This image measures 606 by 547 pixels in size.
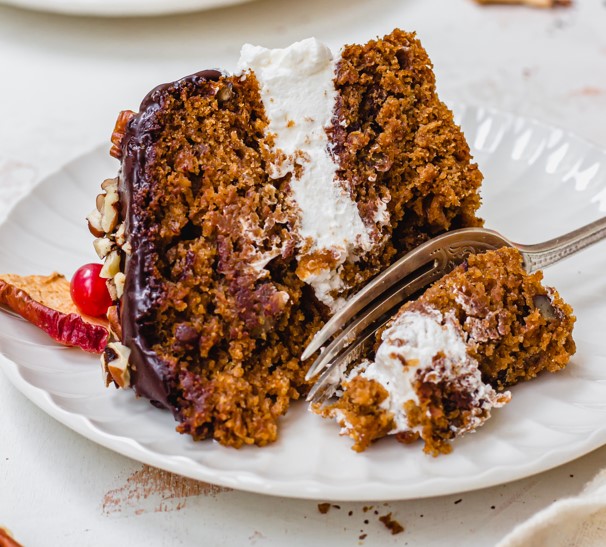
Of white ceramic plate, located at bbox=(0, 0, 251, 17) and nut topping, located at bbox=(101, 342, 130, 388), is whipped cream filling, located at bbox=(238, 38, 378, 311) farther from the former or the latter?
white ceramic plate, located at bbox=(0, 0, 251, 17)

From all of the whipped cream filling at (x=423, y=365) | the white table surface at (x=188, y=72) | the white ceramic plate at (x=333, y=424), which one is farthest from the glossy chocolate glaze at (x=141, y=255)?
the whipped cream filling at (x=423, y=365)

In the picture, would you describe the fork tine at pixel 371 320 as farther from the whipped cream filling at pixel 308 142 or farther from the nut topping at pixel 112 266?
the nut topping at pixel 112 266

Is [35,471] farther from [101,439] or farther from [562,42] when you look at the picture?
[562,42]

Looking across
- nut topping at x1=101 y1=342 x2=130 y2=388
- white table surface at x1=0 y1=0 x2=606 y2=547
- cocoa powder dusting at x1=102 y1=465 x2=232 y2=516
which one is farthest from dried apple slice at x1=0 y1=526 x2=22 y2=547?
nut topping at x1=101 y1=342 x2=130 y2=388

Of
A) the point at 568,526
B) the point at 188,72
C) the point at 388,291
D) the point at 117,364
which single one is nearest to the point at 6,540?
the point at 117,364

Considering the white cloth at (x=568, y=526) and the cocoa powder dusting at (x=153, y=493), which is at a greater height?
the cocoa powder dusting at (x=153, y=493)

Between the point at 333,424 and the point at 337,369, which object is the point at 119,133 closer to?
the point at 337,369

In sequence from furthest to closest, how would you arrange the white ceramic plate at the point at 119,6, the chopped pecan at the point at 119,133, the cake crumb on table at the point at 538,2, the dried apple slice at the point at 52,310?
the cake crumb on table at the point at 538,2 → the white ceramic plate at the point at 119,6 → the dried apple slice at the point at 52,310 → the chopped pecan at the point at 119,133
